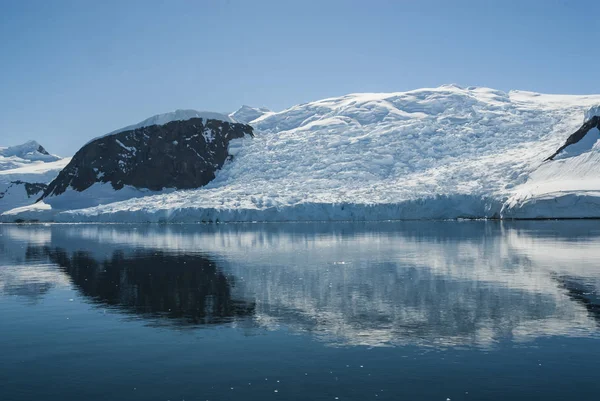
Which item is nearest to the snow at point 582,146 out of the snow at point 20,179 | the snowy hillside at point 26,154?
the snow at point 20,179

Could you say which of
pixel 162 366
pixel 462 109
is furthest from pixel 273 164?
pixel 162 366

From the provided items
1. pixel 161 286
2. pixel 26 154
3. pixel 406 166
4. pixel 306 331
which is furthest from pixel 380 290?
pixel 26 154

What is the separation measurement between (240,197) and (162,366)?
2748 inches

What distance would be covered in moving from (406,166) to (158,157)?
47.0 meters

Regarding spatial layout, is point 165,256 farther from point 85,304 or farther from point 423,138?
point 423,138

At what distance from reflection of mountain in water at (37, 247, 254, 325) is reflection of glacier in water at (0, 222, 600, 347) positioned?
0.18ft

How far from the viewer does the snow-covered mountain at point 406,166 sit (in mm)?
71562

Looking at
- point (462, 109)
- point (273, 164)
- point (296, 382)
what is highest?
point (462, 109)

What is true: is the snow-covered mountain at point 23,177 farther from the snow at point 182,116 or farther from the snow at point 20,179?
the snow at point 182,116

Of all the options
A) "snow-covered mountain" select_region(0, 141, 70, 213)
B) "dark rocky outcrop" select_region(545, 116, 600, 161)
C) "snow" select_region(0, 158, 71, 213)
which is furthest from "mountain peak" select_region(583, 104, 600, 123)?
"snow" select_region(0, 158, 71, 213)

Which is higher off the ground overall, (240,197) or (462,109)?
(462,109)

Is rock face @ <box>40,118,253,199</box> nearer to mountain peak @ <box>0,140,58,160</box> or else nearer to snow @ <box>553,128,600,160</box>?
snow @ <box>553,128,600,160</box>

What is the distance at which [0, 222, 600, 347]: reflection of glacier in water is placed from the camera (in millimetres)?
14375

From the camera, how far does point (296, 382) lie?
10.4m
